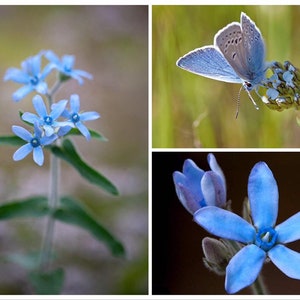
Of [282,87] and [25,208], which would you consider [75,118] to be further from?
[282,87]

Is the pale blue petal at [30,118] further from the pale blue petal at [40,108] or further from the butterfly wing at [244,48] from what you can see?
the butterfly wing at [244,48]

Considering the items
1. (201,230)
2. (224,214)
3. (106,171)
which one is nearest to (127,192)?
(106,171)

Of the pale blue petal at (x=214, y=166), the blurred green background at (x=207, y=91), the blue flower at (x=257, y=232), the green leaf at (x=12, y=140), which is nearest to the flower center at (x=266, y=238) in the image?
the blue flower at (x=257, y=232)

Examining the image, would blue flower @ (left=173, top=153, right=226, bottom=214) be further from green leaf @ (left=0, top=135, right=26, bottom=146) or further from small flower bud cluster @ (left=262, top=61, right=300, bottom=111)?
green leaf @ (left=0, top=135, right=26, bottom=146)

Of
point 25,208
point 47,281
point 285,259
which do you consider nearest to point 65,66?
point 25,208

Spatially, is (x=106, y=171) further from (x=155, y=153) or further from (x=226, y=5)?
(x=226, y=5)

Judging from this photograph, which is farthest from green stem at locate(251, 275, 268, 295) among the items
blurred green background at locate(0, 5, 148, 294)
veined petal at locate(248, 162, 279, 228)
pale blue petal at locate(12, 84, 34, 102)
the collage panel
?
pale blue petal at locate(12, 84, 34, 102)

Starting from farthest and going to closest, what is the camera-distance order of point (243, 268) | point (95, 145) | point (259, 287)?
point (95, 145)
point (259, 287)
point (243, 268)

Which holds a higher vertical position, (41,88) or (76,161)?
(41,88)
